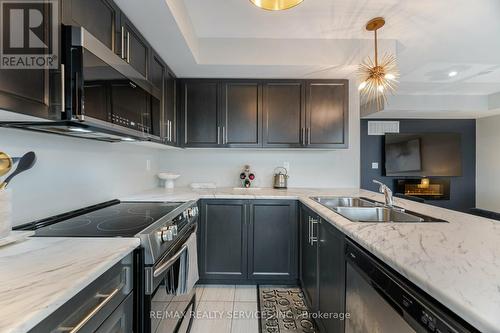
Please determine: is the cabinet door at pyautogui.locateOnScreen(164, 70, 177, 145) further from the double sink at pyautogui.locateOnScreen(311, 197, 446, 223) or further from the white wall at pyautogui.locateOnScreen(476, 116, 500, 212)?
the white wall at pyautogui.locateOnScreen(476, 116, 500, 212)

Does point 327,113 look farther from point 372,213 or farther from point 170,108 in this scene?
point 170,108

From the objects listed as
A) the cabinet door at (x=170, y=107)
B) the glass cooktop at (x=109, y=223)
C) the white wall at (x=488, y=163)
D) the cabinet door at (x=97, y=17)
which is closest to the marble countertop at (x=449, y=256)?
the glass cooktop at (x=109, y=223)

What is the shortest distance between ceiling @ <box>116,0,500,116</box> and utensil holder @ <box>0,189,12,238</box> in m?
1.23

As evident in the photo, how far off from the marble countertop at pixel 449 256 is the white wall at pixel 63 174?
1598mm

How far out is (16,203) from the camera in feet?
3.86

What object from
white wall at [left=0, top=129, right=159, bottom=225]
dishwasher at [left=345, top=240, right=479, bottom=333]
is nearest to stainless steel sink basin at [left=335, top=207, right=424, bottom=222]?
dishwasher at [left=345, top=240, right=479, bottom=333]

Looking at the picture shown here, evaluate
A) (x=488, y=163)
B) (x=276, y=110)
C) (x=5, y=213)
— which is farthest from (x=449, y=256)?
(x=488, y=163)

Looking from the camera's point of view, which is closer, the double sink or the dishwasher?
the dishwasher

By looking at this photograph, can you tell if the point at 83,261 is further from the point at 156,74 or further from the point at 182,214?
the point at 156,74

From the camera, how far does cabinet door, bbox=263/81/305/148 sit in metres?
2.74

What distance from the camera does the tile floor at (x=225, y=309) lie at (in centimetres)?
187

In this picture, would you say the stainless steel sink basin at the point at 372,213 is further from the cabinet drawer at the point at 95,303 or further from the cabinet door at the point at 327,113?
the cabinet drawer at the point at 95,303

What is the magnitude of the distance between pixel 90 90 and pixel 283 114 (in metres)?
2.00

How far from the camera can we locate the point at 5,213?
94 centimetres
